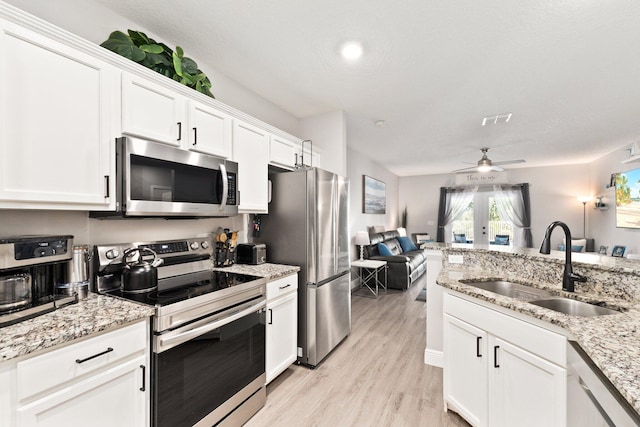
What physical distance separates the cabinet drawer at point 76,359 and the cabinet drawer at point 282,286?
0.90 meters

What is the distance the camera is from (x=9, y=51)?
1143mm

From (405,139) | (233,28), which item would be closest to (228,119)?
(233,28)

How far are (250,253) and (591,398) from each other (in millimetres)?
2177

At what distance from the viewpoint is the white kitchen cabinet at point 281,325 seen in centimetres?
210

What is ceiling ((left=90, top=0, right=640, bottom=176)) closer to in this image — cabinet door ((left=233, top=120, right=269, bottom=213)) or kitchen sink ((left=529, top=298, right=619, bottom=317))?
cabinet door ((left=233, top=120, right=269, bottom=213))

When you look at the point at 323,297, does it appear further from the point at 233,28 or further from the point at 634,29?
the point at 634,29

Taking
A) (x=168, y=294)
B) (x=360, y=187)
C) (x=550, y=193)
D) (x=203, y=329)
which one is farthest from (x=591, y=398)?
(x=550, y=193)

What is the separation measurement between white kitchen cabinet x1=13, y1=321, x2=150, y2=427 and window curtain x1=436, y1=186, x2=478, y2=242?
801 centimetres

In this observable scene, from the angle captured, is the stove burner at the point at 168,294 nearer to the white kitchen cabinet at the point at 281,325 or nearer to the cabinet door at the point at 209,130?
the white kitchen cabinet at the point at 281,325

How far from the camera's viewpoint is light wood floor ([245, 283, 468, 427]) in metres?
1.87

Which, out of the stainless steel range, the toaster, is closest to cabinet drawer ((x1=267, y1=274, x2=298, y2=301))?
the stainless steel range

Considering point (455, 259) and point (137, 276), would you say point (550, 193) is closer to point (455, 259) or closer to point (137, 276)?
point (455, 259)

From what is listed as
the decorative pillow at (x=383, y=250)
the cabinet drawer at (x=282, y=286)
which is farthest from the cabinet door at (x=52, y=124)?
the decorative pillow at (x=383, y=250)

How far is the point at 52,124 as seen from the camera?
126cm
